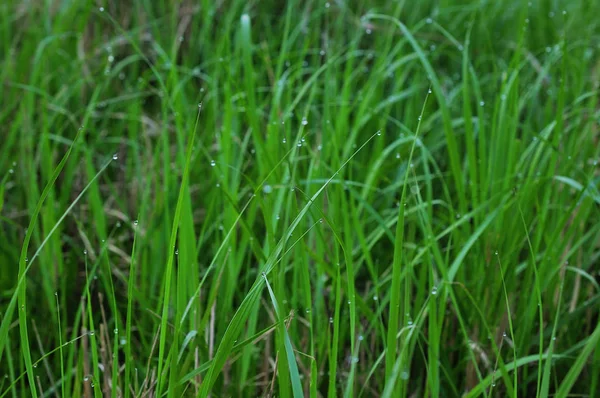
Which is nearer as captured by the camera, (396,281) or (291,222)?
(396,281)

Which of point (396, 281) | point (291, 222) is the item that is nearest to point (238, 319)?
point (396, 281)

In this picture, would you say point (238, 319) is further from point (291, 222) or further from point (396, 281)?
point (291, 222)

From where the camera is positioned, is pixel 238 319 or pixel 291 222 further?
pixel 291 222

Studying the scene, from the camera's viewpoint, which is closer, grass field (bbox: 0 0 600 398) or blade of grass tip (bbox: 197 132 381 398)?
blade of grass tip (bbox: 197 132 381 398)

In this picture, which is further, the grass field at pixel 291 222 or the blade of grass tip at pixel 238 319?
the grass field at pixel 291 222

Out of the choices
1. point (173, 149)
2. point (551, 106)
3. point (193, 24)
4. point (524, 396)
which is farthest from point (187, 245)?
point (193, 24)

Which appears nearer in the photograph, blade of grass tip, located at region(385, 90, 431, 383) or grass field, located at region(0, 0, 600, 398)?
blade of grass tip, located at region(385, 90, 431, 383)

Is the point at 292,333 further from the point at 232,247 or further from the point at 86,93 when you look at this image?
the point at 86,93

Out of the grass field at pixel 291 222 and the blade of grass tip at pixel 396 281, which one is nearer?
the blade of grass tip at pixel 396 281
